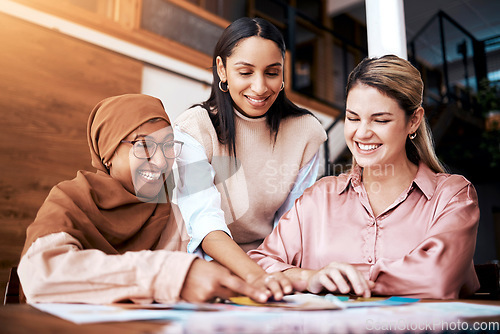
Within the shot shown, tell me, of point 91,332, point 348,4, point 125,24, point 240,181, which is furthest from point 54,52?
point 348,4

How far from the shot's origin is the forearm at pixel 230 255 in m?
1.09

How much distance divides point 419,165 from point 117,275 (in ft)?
3.46

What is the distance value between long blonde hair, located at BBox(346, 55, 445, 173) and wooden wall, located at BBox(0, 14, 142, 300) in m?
2.38

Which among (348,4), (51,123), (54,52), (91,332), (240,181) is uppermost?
(348,4)

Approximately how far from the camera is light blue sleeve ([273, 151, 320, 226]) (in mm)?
1713

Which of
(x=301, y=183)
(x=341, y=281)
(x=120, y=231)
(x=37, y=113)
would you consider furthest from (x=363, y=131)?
(x=37, y=113)

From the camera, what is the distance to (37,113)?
3.04 m

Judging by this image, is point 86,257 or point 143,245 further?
point 143,245

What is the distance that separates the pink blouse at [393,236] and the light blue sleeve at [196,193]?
0.61 ft

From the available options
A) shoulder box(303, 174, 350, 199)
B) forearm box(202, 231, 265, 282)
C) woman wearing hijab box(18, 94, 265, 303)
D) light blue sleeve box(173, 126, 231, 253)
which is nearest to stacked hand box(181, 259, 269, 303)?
woman wearing hijab box(18, 94, 265, 303)

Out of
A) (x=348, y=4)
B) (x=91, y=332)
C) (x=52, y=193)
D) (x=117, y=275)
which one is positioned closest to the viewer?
(x=91, y=332)

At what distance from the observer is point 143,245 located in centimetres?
129

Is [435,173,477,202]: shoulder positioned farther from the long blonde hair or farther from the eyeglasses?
the eyeglasses

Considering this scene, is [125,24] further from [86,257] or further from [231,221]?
[86,257]
